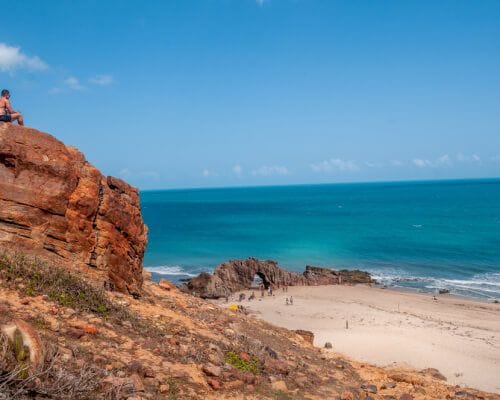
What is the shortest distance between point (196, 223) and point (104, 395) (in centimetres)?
10432

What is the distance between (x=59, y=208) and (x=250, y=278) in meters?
35.8

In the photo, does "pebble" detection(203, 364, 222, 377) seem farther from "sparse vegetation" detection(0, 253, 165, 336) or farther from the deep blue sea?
the deep blue sea

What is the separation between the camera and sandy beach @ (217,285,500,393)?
2277 cm

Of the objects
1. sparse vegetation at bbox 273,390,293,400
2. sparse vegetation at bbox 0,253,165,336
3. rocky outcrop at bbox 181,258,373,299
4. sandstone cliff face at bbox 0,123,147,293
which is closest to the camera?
sparse vegetation at bbox 273,390,293,400

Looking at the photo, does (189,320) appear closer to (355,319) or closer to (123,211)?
(123,211)

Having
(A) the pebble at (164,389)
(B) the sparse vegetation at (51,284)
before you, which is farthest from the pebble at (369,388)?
(B) the sparse vegetation at (51,284)

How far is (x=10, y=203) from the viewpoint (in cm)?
1202

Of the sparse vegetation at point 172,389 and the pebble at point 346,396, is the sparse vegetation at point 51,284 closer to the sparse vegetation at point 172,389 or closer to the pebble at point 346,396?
the sparse vegetation at point 172,389

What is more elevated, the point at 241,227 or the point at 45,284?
the point at 45,284

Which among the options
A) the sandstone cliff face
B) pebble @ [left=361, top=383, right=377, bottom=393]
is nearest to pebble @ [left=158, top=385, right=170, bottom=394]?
Answer: the sandstone cliff face

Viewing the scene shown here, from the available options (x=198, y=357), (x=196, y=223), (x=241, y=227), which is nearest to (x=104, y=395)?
(x=198, y=357)

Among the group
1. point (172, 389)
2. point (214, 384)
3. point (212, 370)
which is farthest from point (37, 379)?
point (212, 370)

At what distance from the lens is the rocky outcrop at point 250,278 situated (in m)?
43.1

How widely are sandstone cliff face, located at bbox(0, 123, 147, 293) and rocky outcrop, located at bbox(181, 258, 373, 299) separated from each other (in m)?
29.2
